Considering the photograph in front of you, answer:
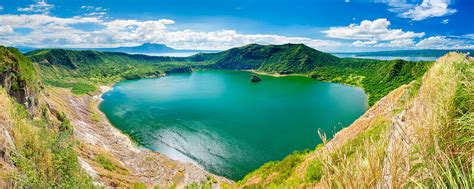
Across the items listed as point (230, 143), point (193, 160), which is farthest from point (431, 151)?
point (230, 143)

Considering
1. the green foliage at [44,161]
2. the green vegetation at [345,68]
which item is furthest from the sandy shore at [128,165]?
the green vegetation at [345,68]

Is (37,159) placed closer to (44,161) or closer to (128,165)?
(44,161)

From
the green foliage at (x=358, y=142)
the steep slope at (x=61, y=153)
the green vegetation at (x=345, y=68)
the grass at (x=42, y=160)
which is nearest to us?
the green foliage at (x=358, y=142)

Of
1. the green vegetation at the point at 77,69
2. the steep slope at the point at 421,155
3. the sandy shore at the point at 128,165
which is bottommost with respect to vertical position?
the sandy shore at the point at 128,165

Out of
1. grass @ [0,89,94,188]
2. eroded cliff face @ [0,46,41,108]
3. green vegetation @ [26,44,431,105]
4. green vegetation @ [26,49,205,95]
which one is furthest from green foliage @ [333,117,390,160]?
green vegetation @ [26,49,205,95]

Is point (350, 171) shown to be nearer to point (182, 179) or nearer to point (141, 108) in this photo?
point (182, 179)

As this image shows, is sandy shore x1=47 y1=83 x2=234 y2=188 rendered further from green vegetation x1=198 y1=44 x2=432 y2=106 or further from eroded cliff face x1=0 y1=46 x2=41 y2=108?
green vegetation x1=198 y1=44 x2=432 y2=106

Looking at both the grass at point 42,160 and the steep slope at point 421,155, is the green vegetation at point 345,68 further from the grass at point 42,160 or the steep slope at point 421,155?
the steep slope at point 421,155

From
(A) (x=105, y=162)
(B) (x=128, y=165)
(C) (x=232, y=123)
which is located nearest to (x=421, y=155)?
(A) (x=105, y=162)
